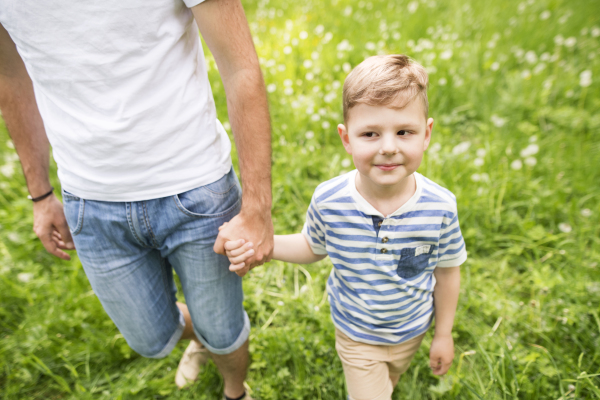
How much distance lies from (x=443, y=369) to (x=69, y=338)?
2.08 meters

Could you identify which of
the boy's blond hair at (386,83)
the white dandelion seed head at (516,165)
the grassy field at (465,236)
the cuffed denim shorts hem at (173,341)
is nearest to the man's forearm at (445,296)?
the grassy field at (465,236)

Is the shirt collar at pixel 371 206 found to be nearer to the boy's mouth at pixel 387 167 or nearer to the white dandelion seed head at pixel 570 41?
the boy's mouth at pixel 387 167

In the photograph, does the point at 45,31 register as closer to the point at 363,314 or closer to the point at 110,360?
the point at 363,314

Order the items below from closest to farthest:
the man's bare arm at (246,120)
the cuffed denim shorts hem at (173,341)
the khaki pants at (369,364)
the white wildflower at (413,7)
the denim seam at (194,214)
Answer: the man's bare arm at (246,120) < the denim seam at (194,214) < the khaki pants at (369,364) < the cuffed denim shorts hem at (173,341) < the white wildflower at (413,7)

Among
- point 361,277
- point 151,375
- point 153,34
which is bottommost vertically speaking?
point 151,375

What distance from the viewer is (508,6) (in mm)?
4727

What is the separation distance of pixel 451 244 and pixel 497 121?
233 cm

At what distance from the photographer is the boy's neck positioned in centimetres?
133

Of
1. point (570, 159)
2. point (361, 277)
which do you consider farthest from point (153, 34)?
point (570, 159)

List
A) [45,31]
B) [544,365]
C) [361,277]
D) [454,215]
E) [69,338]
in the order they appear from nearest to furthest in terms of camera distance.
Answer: [45,31], [454,215], [361,277], [544,365], [69,338]

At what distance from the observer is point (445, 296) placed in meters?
1.53

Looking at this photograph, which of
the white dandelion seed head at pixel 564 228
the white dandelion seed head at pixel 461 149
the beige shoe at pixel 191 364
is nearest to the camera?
the beige shoe at pixel 191 364

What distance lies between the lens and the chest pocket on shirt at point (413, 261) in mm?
1361

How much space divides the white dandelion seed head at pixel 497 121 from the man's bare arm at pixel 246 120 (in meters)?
2.53
